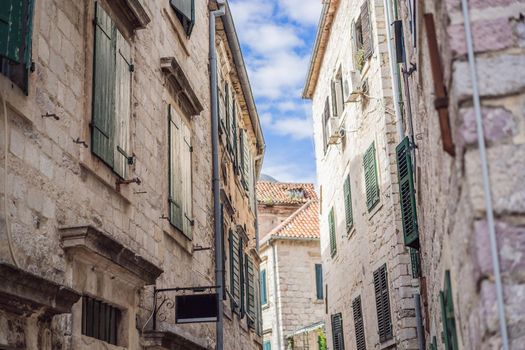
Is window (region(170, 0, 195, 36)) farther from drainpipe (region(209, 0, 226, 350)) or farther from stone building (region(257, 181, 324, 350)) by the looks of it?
stone building (region(257, 181, 324, 350))

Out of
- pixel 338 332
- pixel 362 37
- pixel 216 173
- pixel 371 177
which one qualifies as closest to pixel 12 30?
pixel 216 173

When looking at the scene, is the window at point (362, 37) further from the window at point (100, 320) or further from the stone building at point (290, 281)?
the stone building at point (290, 281)

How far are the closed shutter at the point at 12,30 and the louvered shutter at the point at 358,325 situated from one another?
469 inches

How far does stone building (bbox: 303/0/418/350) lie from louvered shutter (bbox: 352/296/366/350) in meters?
0.02

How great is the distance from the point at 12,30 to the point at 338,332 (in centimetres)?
1503

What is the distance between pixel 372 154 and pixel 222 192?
9.54 feet

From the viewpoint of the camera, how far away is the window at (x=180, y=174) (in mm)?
9820

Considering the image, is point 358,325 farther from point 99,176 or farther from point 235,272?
point 99,176

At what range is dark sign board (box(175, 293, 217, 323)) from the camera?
29.1ft

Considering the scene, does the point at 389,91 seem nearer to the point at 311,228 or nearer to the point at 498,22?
the point at 498,22

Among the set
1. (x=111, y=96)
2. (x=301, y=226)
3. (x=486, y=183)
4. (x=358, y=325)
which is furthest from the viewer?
(x=301, y=226)

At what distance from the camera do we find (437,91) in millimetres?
3947

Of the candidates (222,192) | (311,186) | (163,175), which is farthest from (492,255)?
(311,186)

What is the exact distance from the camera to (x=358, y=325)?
1653cm
